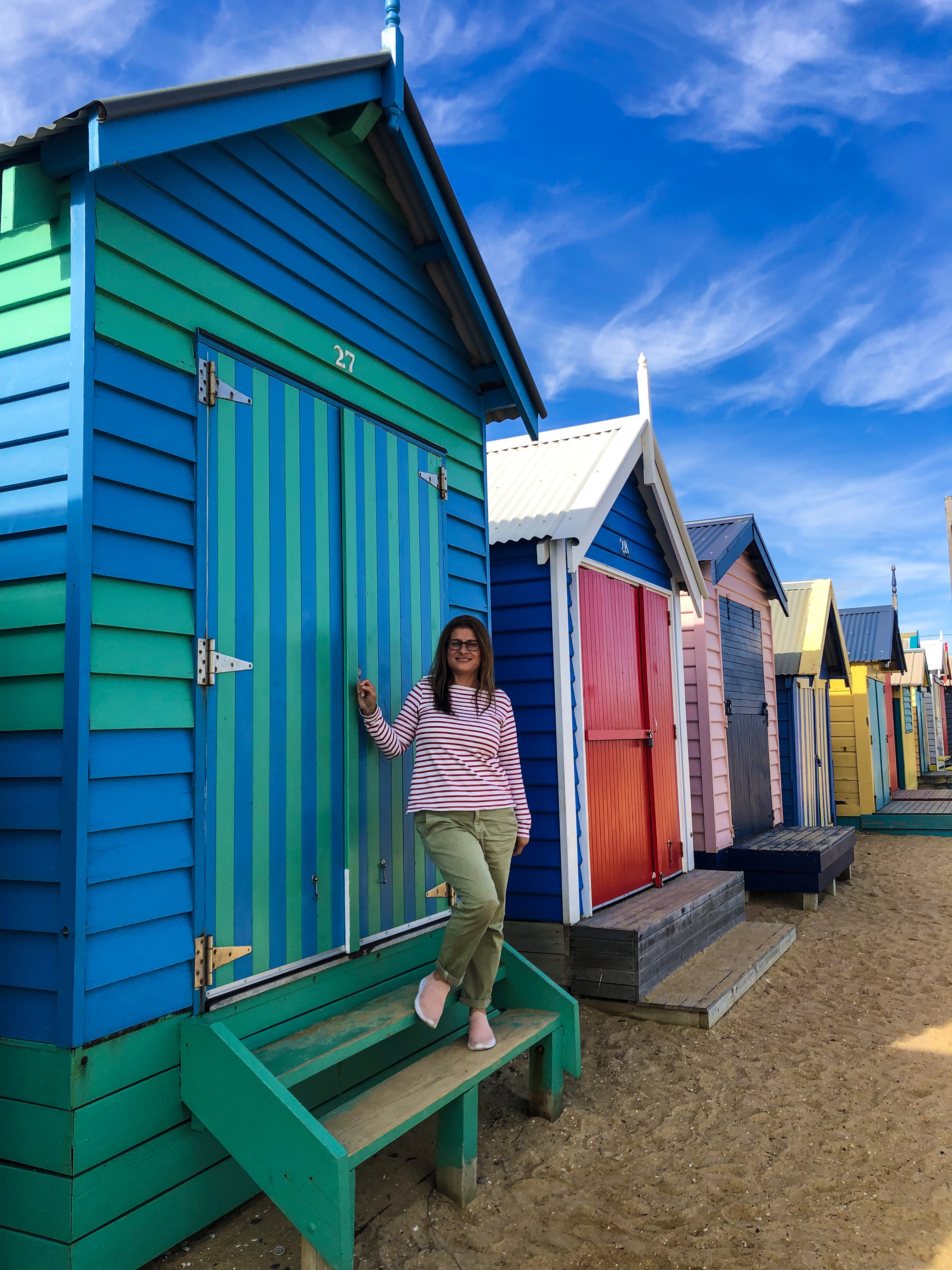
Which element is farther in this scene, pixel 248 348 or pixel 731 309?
pixel 731 309

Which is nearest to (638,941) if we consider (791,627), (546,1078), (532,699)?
(546,1078)

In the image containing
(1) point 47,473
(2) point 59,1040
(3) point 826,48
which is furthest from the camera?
(3) point 826,48

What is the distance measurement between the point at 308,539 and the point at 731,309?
18.1 meters

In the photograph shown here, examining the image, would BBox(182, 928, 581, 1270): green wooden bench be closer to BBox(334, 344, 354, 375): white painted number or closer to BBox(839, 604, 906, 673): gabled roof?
BBox(334, 344, 354, 375): white painted number

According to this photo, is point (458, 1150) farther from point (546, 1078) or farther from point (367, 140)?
point (367, 140)

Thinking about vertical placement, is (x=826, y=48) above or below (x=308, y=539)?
above

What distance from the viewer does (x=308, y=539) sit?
351 cm

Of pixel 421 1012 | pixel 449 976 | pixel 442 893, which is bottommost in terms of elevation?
pixel 421 1012

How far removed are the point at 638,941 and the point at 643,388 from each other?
14.8 feet

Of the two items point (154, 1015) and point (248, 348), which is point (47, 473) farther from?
point (154, 1015)

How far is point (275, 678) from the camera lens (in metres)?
3.25

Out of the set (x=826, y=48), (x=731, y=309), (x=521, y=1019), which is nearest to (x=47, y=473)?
(x=521, y=1019)

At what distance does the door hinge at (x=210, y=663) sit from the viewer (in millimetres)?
2926

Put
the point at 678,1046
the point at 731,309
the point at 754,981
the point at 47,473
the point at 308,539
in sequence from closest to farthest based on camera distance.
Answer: the point at 47,473
the point at 308,539
the point at 678,1046
the point at 754,981
the point at 731,309
